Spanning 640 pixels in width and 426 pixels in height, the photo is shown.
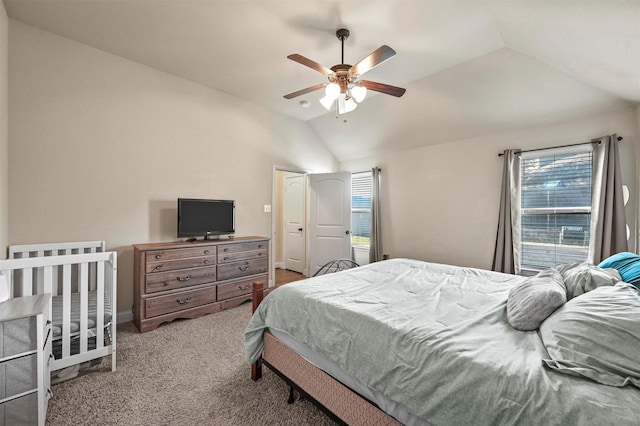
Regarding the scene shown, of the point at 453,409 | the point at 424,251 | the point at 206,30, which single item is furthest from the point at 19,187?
the point at 424,251

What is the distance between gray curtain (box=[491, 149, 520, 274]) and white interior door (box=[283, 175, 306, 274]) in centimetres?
341

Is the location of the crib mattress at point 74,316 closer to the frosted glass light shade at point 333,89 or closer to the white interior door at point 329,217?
the frosted glass light shade at point 333,89

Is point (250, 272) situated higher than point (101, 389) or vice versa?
point (250, 272)

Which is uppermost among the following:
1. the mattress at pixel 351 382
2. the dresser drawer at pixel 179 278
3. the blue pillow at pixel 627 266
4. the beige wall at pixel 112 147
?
the beige wall at pixel 112 147

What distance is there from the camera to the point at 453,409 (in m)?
1.05

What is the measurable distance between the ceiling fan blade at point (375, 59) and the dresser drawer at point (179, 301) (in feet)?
9.49

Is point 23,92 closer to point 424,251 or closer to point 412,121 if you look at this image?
point 412,121

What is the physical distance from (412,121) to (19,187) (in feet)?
15.2

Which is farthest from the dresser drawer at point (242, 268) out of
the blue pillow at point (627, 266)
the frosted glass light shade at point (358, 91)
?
the blue pillow at point (627, 266)

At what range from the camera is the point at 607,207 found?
2.84 meters

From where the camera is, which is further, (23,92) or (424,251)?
(424,251)

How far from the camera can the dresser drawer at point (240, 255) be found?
3.47 meters

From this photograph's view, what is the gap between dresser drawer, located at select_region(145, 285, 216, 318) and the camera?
114 inches

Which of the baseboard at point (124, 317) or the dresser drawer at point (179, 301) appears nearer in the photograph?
the dresser drawer at point (179, 301)
